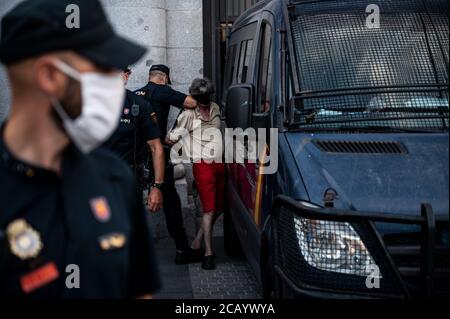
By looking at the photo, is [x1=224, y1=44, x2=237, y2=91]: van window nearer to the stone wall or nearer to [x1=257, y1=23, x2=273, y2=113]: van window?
[x1=257, y1=23, x2=273, y2=113]: van window

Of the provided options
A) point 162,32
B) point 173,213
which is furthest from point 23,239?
point 162,32

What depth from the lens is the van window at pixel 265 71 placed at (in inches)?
203

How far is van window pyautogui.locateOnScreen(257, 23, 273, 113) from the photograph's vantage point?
16.9 feet

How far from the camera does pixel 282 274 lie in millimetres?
4074

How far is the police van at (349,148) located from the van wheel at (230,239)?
160 centimetres

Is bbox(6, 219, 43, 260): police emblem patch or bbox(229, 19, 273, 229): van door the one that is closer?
bbox(6, 219, 43, 260): police emblem patch

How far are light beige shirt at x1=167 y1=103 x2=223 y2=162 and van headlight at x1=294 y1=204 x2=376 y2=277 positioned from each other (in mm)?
3271

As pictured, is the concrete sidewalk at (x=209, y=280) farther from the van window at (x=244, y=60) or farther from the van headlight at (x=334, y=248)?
the van headlight at (x=334, y=248)

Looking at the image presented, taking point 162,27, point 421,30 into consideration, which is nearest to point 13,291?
point 421,30

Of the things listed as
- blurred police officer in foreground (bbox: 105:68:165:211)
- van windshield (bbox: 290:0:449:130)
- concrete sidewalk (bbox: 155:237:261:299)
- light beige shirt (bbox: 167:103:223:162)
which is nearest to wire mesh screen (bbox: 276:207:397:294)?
van windshield (bbox: 290:0:449:130)

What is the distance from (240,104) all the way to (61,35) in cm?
272
